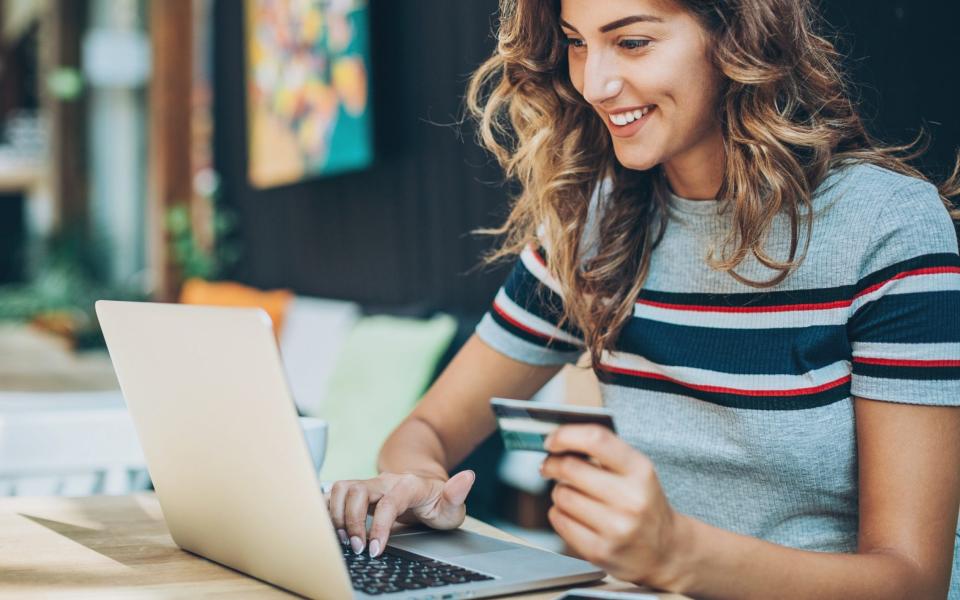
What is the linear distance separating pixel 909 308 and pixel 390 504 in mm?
562

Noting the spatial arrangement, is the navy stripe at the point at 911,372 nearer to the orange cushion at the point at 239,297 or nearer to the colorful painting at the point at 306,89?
the colorful painting at the point at 306,89

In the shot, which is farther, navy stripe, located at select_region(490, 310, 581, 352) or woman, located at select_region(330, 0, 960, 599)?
navy stripe, located at select_region(490, 310, 581, 352)

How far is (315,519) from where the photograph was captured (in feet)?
2.47

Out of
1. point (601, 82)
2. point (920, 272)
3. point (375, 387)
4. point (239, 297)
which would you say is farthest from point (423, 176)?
point (920, 272)

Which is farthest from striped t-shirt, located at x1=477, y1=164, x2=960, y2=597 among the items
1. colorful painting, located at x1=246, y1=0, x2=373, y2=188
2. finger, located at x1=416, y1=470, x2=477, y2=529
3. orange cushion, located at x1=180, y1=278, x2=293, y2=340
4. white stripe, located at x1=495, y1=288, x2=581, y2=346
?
orange cushion, located at x1=180, y1=278, x2=293, y2=340

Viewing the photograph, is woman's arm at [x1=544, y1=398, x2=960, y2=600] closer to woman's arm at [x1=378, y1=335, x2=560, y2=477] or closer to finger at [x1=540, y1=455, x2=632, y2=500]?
finger at [x1=540, y1=455, x2=632, y2=500]

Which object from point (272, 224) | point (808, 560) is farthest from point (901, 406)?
point (272, 224)

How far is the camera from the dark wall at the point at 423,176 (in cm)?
160

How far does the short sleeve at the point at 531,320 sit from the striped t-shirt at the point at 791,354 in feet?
0.39

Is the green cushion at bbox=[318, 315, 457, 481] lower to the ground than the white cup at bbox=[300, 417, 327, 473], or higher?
lower

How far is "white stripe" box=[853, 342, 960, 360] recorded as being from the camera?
104 cm

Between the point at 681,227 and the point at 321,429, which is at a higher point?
the point at 681,227

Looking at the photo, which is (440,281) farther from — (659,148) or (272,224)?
(659,148)

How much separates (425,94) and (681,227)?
202 cm
